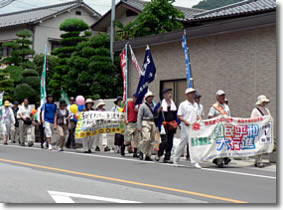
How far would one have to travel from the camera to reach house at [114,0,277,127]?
51.4 ft

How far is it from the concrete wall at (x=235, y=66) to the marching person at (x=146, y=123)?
428cm

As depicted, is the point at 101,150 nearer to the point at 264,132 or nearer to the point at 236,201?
the point at 264,132

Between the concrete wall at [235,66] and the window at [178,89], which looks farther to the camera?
the window at [178,89]

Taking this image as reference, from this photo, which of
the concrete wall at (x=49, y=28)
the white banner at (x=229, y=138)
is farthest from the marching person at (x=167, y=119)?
the concrete wall at (x=49, y=28)

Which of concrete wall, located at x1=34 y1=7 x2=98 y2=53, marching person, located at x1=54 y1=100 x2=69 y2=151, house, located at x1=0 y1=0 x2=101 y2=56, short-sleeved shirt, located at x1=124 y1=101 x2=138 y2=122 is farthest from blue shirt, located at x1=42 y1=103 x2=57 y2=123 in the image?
concrete wall, located at x1=34 y1=7 x2=98 y2=53

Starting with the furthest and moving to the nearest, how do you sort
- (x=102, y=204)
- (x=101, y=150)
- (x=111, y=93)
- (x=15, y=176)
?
1. (x=111, y=93)
2. (x=101, y=150)
3. (x=15, y=176)
4. (x=102, y=204)

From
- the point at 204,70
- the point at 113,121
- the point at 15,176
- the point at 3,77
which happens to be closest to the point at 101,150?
the point at 113,121

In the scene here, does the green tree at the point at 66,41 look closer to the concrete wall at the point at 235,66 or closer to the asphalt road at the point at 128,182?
the concrete wall at the point at 235,66

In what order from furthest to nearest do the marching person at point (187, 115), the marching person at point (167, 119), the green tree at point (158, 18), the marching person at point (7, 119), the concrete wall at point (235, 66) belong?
the green tree at point (158, 18)
the marching person at point (7, 119)
the concrete wall at point (235, 66)
the marching person at point (167, 119)
the marching person at point (187, 115)

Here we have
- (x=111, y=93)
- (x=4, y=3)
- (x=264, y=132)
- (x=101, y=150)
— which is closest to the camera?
(x=264, y=132)

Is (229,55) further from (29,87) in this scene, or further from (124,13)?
(29,87)

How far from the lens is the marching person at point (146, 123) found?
13.0 m

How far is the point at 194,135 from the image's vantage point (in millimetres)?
11805

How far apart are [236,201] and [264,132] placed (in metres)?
5.64
